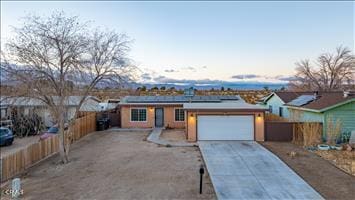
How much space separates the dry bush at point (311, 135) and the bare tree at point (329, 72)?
936 inches

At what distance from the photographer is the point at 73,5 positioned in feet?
63.3

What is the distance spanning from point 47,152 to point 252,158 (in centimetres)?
1120

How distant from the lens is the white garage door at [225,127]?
73.0 feet

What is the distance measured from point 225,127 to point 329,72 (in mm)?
27506

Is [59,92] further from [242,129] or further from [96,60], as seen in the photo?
[242,129]

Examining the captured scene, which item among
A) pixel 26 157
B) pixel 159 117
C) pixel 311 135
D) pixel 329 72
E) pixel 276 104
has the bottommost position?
pixel 26 157

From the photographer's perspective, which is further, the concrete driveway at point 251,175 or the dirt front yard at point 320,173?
the dirt front yard at point 320,173

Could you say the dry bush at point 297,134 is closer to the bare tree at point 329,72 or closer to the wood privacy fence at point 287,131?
the wood privacy fence at point 287,131

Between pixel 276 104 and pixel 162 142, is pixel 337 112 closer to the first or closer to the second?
pixel 276 104

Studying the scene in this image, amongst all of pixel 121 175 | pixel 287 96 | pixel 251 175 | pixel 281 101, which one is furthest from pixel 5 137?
pixel 287 96

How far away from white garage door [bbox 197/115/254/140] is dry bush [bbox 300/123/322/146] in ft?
11.6

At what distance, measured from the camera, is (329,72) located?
4306 cm

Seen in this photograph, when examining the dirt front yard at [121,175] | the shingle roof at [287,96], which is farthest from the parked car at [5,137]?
the shingle roof at [287,96]

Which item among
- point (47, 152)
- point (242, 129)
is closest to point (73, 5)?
point (47, 152)
